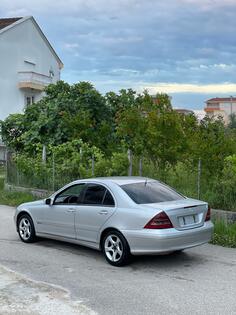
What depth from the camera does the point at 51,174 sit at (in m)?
15.8

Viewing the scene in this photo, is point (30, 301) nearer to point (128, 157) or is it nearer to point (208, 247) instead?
point (208, 247)

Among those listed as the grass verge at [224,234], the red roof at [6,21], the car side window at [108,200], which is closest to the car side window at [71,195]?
the car side window at [108,200]

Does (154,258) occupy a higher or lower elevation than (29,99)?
lower

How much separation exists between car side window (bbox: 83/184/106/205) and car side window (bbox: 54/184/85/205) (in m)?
0.16

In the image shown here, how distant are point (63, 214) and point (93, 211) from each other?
82cm

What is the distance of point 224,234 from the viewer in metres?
9.83

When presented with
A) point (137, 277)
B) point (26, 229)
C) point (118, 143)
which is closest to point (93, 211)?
point (137, 277)

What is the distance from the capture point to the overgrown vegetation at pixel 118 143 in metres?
11.5

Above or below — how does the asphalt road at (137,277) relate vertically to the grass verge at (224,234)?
below

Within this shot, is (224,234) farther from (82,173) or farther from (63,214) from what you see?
(82,173)

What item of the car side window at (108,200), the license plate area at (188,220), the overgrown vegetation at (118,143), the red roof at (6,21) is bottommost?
the license plate area at (188,220)

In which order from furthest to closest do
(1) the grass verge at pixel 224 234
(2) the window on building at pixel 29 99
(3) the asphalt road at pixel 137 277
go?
(2) the window on building at pixel 29 99 < (1) the grass verge at pixel 224 234 < (3) the asphalt road at pixel 137 277

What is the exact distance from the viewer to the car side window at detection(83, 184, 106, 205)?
337 inches

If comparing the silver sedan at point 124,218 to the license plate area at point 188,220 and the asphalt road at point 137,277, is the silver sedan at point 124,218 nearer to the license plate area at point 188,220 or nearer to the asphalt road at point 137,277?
the license plate area at point 188,220
